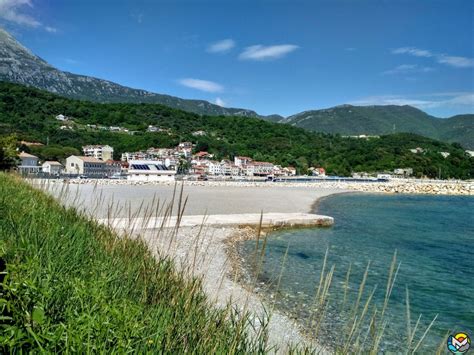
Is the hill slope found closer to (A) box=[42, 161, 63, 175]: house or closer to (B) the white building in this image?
(A) box=[42, 161, 63, 175]: house

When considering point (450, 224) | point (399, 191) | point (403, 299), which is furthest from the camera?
point (399, 191)

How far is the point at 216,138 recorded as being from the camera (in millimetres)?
114562

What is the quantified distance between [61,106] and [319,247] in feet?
349

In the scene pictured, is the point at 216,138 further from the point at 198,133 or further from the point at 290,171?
the point at 290,171

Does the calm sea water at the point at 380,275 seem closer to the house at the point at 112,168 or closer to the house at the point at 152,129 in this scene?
the house at the point at 112,168

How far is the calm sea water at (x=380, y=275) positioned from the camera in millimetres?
5477

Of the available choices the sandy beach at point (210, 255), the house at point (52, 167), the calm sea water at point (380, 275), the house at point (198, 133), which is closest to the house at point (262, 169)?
the house at point (198, 133)

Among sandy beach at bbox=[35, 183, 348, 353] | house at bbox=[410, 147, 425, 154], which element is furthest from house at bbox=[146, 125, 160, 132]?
sandy beach at bbox=[35, 183, 348, 353]

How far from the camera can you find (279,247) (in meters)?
10.8

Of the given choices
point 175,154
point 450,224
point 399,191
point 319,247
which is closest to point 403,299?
point 319,247

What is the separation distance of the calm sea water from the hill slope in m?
63.3

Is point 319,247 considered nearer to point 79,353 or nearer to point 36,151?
point 79,353

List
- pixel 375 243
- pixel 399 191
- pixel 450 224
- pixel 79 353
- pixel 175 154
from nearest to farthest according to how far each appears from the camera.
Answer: pixel 79 353, pixel 375 243, pixel 450 224, pixel 399 191, pixel 175 154

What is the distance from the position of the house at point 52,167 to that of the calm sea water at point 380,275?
54.0 metres
